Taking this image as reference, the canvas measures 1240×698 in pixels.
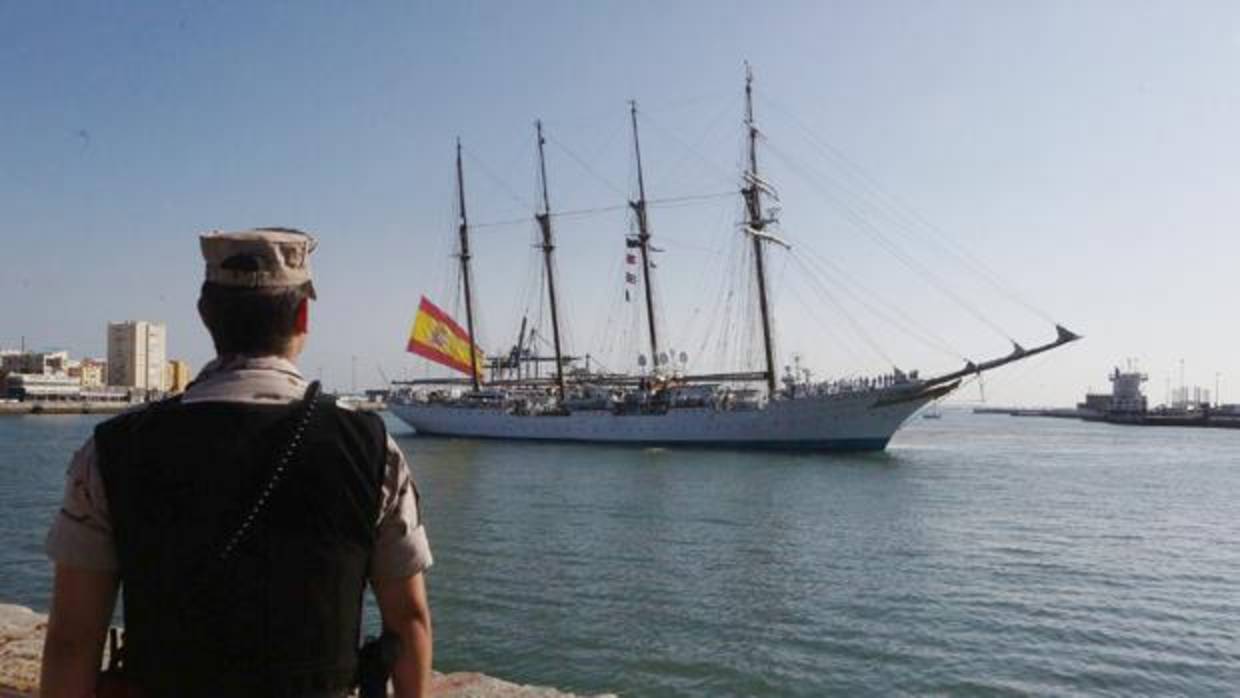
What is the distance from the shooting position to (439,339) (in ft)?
242

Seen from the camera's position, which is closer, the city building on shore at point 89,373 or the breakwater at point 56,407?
the breakwater at point 56,407

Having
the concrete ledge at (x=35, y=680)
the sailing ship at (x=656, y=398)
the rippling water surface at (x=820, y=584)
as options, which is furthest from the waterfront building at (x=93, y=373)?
the concrete ledge at (x=35, y=680)

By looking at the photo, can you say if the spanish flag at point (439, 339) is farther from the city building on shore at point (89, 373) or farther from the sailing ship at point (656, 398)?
the city building on shore at point (89, 373)

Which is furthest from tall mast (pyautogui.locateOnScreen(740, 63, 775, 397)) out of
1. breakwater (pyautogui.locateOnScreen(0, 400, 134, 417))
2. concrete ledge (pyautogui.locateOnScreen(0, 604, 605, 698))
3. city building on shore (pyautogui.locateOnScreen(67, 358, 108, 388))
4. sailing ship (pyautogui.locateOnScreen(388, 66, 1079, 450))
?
city building on shore (pyautogui.locateOnScreen(67, 358, 108, 388))

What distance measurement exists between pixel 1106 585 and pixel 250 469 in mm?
18628

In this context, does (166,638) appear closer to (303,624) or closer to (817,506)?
(303,624)

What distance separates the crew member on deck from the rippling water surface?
360 inches

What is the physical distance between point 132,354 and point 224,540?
19242 cm

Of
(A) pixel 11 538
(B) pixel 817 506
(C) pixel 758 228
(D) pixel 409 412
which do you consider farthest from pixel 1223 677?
(D) pixel 409 412

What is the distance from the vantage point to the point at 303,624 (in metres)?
1.99

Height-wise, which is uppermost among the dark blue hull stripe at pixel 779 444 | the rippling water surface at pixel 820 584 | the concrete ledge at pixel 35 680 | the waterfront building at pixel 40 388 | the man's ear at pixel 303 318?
the waterfront building at pixel 40 388

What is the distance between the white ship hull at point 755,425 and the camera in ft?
181

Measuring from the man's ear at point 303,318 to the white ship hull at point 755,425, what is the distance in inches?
2138

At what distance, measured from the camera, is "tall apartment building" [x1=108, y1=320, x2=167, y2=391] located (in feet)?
570
